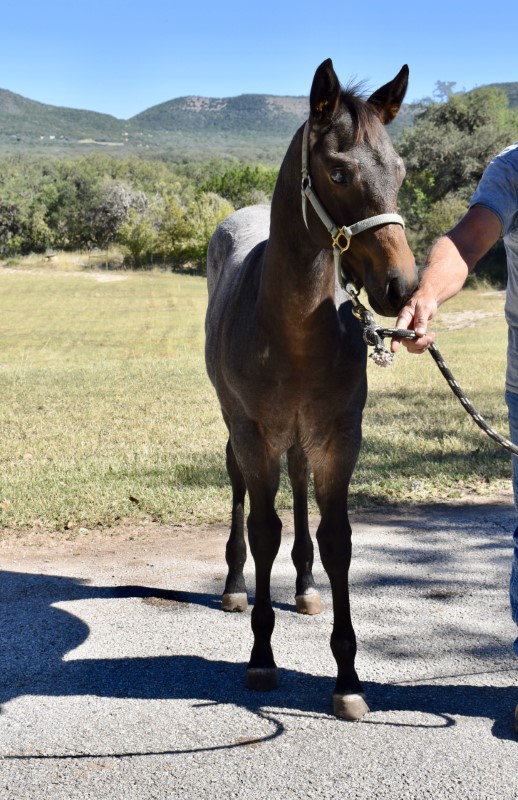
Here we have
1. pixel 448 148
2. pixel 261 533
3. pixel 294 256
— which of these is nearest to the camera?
pixel 294 256

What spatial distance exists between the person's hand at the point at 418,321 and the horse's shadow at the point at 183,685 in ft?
5.74

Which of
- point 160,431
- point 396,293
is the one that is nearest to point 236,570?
point 396,293

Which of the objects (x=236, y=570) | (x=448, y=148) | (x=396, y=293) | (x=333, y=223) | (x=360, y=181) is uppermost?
(x=448, y=148)

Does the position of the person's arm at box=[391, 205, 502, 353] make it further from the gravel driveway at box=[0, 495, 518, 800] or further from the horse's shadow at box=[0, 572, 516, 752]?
the horse's shadow at box=[0, 572, 516, 752]

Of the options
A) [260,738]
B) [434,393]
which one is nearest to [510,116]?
[434,393]

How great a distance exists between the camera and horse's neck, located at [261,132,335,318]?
338 centimetres

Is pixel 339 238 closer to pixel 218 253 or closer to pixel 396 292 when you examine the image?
pixel 396 292

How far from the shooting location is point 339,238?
9.76 feet

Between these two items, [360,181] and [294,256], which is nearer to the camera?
[360,181]

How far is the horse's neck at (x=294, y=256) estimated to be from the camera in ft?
11.1

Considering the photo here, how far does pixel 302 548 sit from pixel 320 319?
66.8 inches

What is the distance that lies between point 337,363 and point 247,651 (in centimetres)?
162

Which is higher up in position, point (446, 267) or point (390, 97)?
point (390, 97)

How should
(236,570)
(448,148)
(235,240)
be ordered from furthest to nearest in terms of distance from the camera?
(448,148)
(235,240)
(236,570)
